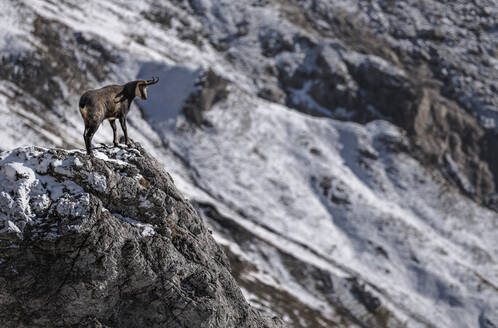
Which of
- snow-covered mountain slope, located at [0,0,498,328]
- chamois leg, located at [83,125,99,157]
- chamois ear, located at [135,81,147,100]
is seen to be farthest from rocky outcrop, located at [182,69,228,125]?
chamois leg, located at [83,125,99,157]

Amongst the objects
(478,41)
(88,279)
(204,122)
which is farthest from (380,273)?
(478,41)

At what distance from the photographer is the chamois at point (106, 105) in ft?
51.1

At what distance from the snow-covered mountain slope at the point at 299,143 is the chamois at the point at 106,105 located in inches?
1282

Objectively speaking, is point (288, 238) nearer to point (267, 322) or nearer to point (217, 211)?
point (217, 211)

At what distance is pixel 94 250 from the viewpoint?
1349cm

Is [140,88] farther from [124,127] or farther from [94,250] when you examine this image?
[94,250]

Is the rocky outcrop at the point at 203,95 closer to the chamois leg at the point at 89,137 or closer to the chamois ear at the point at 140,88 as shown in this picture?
the chamois ear at the point at 140,88

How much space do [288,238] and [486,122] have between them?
287 ft

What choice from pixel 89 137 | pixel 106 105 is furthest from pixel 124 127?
pixel 89 137

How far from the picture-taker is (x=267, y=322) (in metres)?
17.9

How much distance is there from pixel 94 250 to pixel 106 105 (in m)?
5.15

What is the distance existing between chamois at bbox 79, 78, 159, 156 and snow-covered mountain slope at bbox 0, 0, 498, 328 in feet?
107

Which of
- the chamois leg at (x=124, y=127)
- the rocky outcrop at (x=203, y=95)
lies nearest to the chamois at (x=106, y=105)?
the chamois leg at (x=124, y=127)

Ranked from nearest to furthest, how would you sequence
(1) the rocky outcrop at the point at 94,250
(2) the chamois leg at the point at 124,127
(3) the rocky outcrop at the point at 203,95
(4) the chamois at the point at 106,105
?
(1) the rocky outcrop at the point at 94,250, (4) the chamois at the point at 106,105, (2) the chamois leg at the point at 124,127, (3) the rocky outcrop at the point at 203,95
